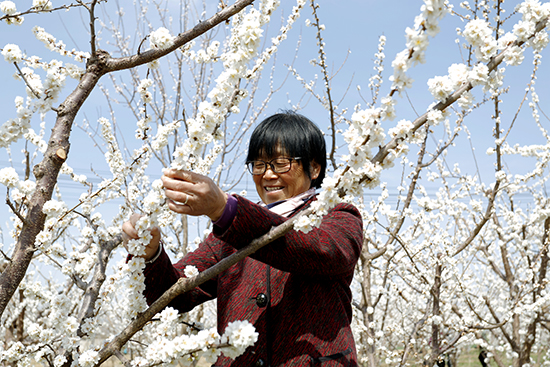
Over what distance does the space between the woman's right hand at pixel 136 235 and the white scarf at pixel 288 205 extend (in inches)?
16.7

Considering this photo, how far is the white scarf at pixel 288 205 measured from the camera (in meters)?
1.60

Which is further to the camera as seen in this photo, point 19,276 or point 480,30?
point 19,276

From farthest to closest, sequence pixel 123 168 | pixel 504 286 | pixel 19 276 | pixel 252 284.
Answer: pixel 504 286 → pixel 123 168 → pixel 252 284 → pixel 19 276

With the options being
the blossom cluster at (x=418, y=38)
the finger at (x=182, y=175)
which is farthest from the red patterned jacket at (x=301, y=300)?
the blossom cluster at (x=418, y=38)

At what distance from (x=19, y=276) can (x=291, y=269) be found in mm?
900

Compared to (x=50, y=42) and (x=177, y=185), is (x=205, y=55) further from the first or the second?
(x=177, y=185)

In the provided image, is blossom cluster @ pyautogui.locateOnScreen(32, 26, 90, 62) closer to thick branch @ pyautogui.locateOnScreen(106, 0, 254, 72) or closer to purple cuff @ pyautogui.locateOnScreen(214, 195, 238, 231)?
thick branch @ pyautogui.locateOnScreen(106, 0, 254, 72)

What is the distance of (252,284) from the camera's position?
5.18ft

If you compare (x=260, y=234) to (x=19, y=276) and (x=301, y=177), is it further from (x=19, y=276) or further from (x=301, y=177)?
(x=19, y=276)

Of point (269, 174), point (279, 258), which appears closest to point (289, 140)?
point (269, 174)

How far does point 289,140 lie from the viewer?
1800mm

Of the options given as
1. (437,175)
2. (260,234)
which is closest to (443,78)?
(260,234)

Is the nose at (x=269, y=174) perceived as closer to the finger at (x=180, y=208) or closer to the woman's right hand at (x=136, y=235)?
the woman's right hand at (x=136, y=235)

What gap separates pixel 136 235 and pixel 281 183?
0.68 m
